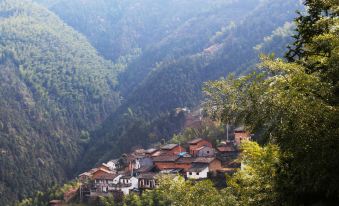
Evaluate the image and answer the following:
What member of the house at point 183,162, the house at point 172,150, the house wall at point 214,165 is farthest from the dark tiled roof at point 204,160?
the house at point 172,150

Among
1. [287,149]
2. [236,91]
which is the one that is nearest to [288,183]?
[287,149]

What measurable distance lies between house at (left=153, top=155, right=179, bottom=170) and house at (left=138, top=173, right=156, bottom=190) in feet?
13.7

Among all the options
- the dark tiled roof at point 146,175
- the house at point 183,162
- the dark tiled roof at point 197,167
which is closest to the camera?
the dark tiled roof at point 197,167

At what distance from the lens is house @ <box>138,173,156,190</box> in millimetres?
88375

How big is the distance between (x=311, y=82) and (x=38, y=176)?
18942 cm

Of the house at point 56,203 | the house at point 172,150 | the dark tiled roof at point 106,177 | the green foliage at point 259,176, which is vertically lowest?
the house at point 56,203

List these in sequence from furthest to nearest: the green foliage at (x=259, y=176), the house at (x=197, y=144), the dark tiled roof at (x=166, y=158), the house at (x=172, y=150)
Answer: the house at (x=172, y=150) < the house at (x=197, y=144) < the dark tiled roof at (x=166, y=158) < the green foliage at (x=259, y=176)

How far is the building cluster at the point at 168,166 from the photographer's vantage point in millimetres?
84319

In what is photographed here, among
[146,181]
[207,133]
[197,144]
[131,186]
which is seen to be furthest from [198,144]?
[207,133]

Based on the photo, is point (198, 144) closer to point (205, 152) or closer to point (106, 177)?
point (205, 152)

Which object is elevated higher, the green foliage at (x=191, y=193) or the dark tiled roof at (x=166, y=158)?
the dark tiled roof at (x=166, y=158)

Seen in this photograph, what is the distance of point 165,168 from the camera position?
306 ft

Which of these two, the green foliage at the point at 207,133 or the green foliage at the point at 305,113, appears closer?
the green foliage at the point at 305,113

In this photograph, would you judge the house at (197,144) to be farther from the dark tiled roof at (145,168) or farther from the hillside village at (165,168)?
the dark tiled roof at (145,168)
